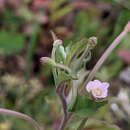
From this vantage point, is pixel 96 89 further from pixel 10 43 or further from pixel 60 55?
pixel 10 43

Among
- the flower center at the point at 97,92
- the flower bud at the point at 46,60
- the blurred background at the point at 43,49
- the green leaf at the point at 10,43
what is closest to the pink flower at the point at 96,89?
the flower center at the point at 97,92

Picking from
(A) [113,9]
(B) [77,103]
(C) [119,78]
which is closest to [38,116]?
(C) [119,78]

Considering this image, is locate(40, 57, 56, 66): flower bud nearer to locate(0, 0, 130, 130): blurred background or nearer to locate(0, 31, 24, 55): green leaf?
locate(0, 0, 130, 130): blurred background

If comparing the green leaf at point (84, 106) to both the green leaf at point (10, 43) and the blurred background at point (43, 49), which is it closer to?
the blurred background at point (43, 49)

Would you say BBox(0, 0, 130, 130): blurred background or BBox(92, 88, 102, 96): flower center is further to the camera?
BBox(0, 0, 130, 130): blurred background

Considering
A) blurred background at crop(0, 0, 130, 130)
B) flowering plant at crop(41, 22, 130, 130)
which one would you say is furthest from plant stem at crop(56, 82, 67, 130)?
blurred background at crop(0, 0, 130, 130)

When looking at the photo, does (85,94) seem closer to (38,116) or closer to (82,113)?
(82,113)
